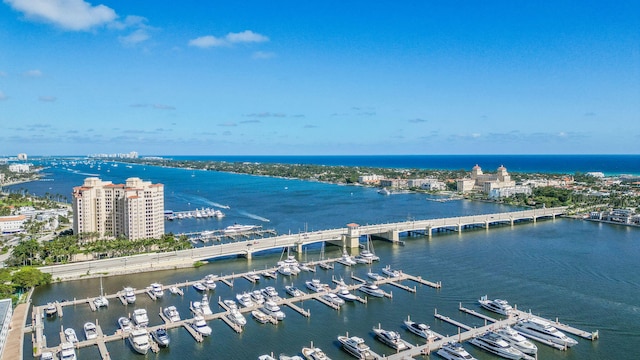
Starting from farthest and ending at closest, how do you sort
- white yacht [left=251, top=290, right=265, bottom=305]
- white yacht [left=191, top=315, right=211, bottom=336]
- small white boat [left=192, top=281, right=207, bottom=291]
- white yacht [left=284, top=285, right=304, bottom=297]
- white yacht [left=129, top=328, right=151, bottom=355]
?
1. small white boat [left=192, top=281, right=207, bottom=291]
2. white yacht [left=284, top=285, right=304, bottom=297]
3. white yacht [left=251, top=290, right=265, bottom=305]
4. white yacht [left=191, top=315, right=211, bottom=336]
5. white yacht [left=129, top=328, right=151, bottom=355]

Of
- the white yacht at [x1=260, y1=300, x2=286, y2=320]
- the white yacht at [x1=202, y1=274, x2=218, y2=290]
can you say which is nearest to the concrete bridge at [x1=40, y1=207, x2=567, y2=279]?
the white yacht at [x1=202, y1=274, x2=218, y2=290]

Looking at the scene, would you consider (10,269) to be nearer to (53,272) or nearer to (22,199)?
(53,272)

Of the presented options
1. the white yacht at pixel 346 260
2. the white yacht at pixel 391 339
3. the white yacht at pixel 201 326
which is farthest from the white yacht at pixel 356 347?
the white yacht at pixel 346 260

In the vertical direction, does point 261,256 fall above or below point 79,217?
below

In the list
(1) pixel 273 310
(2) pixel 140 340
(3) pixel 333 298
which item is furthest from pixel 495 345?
(2) pixel 140 340

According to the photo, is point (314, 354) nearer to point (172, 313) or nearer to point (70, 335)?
point (172, 313)

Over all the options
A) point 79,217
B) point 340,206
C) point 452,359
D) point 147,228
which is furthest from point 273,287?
point 340,206

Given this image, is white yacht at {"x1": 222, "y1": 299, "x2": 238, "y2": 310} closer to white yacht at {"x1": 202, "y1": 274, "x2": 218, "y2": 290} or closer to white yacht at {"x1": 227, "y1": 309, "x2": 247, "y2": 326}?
white yacht at {"x1": 227, "y1": 309, "x2": 247, "y2": 326}
